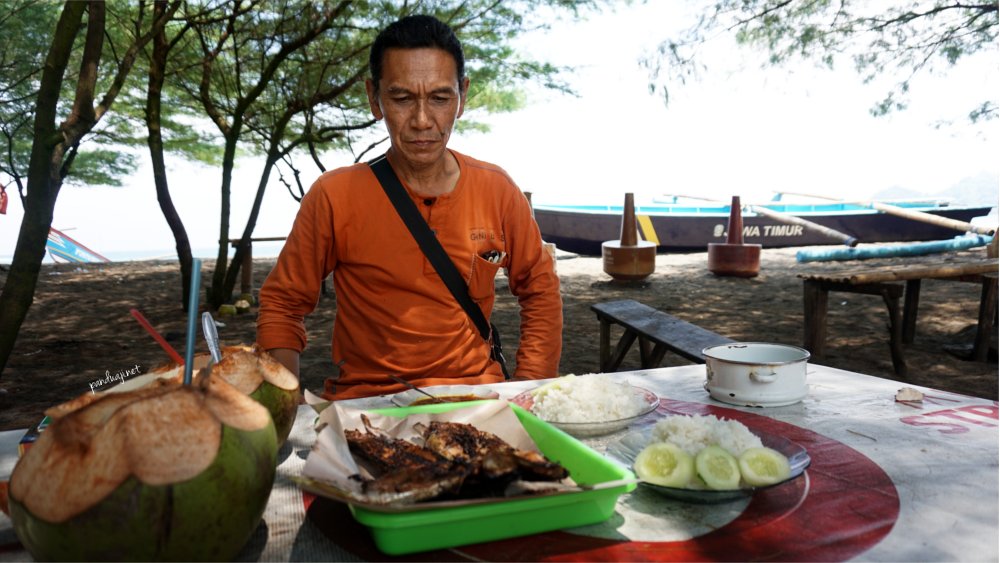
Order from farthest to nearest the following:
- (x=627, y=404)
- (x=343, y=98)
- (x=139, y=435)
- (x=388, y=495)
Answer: (x=343, y=98), (x=627, y=404), (x=388, y=495), (x=139, y=435)

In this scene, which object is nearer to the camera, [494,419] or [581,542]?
[581,542]

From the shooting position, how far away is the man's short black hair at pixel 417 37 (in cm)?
241

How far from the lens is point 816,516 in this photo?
3.82 feet

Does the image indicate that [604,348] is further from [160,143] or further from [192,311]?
[160,143]

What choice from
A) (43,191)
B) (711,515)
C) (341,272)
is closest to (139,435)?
(711,515)

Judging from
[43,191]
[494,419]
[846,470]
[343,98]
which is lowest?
[846,470]

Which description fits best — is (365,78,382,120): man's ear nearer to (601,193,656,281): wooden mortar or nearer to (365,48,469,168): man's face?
(365,48,469,168): man's face

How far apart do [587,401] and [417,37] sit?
4.72 feet

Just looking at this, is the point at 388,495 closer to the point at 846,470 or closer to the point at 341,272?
the point at 846,470

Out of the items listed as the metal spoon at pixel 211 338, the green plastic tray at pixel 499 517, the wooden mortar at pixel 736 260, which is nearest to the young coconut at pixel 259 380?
the metal spoon at pixel 211 338

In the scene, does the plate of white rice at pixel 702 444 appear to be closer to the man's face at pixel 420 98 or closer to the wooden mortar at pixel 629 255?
Result: the man's face at pixel 420 98

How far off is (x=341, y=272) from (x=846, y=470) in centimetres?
184

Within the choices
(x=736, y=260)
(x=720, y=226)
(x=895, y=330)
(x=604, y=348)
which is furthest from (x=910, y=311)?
(x=720, y=226)

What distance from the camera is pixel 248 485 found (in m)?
0.94
